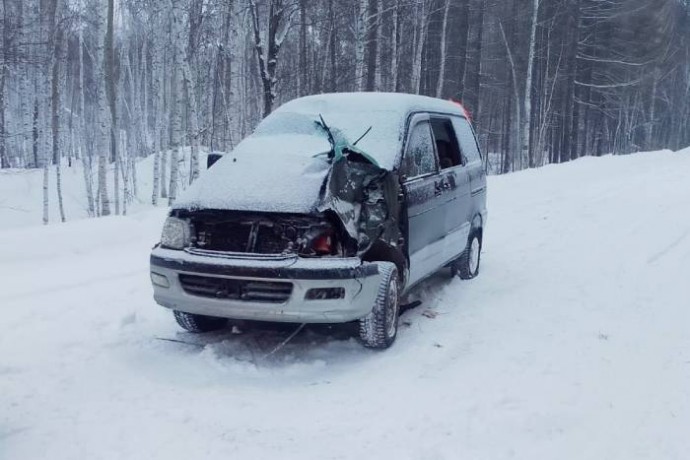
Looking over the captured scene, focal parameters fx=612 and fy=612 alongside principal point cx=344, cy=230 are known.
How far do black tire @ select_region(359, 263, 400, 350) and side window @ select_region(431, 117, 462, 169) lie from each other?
1873mm

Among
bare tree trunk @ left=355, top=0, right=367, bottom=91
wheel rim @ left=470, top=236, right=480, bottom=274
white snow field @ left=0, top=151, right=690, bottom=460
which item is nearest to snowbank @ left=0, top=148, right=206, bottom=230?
bare tree trunk @ left=355, top=0, right=367, bottom=91

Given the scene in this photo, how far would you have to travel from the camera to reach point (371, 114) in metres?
5.70

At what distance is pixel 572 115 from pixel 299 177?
34.6 meters

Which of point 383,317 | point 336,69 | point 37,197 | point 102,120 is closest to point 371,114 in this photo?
point 383,317

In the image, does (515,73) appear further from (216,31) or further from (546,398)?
(546,398)

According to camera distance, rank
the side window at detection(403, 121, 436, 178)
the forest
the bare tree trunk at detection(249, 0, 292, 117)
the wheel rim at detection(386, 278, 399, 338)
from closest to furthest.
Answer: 1. the wheel rim at detection(386, 278, 399, 338)
2. the side window at detection(403, 121, 436, 178)
3. the bare tree trunk at detection(249, 0, 292, 117)
4. the forest

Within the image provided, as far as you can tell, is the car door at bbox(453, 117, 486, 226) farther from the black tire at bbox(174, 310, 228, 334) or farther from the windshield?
the black tire at bbox(174, 310, 228, 334)

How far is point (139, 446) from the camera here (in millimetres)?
3279

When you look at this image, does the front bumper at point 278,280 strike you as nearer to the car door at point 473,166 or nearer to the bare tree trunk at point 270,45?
the car door at point 473,166

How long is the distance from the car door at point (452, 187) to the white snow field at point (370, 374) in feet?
1.85

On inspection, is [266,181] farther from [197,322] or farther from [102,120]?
[102,120]

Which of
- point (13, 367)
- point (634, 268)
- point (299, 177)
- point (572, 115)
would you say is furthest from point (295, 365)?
point (572, 115)

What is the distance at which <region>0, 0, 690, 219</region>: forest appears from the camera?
19125 mm

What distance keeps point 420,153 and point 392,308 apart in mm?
1641
